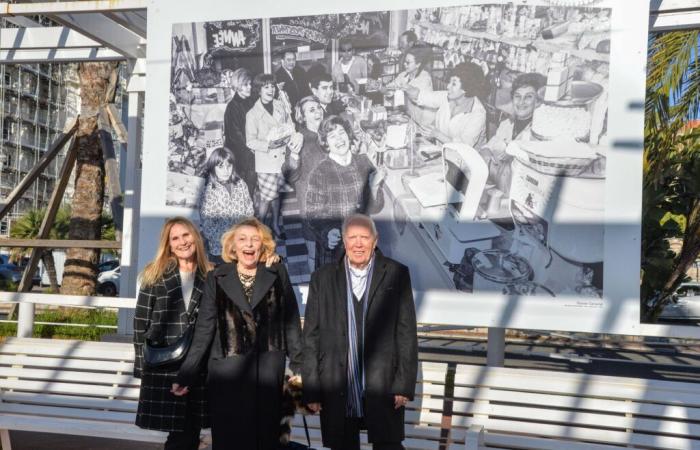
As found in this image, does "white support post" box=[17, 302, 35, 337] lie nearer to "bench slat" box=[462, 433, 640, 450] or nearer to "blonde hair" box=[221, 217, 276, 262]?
"blonde hair" box=[221, 217, 276, 262]

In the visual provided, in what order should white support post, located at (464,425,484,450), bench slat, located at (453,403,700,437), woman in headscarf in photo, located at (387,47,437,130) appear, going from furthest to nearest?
woman in headscarf in photo, located at (387,47,437,130) → bench slat, located at (453,403,700,437) → white support post, located at (464,425,484,450)

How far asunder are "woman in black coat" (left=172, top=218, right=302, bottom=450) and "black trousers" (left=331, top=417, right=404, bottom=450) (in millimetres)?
366

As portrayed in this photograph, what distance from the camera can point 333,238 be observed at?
18.4 feet

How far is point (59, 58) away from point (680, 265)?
10.0 metres

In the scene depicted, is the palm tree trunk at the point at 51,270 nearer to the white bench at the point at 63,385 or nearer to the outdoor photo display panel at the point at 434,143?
the white bench at the point at 63,385

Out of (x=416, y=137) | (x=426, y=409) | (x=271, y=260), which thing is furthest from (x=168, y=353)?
(x=416, y=137)

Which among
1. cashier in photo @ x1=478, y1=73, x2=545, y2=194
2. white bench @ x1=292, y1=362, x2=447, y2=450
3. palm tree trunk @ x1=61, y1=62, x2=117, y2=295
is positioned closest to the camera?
white bench @ x1=292, y1=362, x2=447, y2=450

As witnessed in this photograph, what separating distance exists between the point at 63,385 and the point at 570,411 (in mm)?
3343

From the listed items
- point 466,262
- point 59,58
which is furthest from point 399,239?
point 59,58

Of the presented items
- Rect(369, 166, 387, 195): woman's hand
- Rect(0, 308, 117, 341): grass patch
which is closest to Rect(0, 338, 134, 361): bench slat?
Rect(369, 166, 387, 195): woman's hand

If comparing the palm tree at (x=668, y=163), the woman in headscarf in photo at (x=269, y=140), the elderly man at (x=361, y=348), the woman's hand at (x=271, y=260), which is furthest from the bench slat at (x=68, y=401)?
the palm tree at (x=668, y=163)

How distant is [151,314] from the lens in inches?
177

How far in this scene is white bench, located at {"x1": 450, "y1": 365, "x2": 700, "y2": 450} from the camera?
445cm

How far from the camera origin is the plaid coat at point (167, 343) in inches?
172
